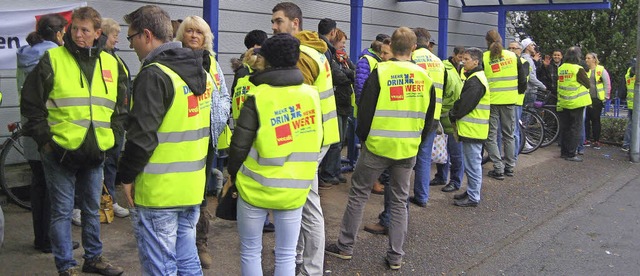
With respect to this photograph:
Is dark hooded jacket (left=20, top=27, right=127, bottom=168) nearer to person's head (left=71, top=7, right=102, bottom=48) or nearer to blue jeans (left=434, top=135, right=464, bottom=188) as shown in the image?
person's head (left=71, top=7, right=102, bottom=48)

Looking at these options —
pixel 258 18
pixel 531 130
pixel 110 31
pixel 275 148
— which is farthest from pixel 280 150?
pixel 531 130

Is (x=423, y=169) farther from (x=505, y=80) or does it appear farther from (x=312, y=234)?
(x=312, y=234)

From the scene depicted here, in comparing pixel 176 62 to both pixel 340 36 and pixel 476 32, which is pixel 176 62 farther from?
pixel 476 32

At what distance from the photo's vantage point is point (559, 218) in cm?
752

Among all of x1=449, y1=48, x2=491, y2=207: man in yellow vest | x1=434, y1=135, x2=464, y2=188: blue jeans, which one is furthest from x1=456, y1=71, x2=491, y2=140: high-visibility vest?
x1=434, y1=135, x2=464, y2=188: blue jeans

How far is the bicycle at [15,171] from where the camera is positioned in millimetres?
6422

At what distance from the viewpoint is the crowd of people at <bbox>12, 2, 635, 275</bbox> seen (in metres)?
3.57

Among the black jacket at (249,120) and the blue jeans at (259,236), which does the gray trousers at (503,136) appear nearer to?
the blue jeans at (259,236)

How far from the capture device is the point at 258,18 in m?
9.41

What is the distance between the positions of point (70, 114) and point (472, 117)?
15.1 feet

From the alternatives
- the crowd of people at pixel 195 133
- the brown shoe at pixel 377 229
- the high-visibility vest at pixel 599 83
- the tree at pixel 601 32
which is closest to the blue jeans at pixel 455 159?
the crowd of people at pixel 195 133

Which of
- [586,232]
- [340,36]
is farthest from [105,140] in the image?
[586,232]

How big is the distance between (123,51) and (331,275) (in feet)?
12.8

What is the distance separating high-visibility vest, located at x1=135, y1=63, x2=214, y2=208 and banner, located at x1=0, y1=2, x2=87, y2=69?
12.7 feet
